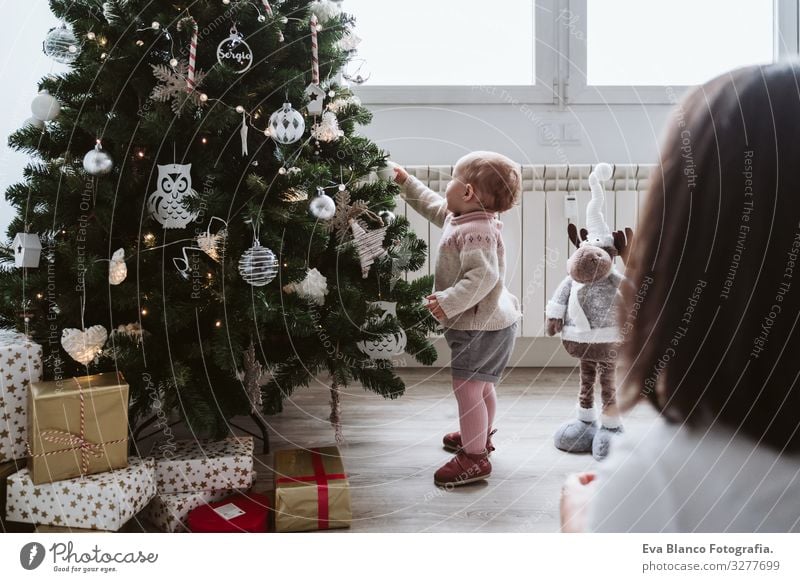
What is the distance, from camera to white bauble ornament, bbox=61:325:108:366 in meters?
1.09

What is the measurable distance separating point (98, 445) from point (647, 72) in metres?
1.71

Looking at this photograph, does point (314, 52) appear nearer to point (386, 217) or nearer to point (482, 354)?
point (386, 217)

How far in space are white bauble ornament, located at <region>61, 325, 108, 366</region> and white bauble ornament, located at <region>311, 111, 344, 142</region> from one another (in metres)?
0.51

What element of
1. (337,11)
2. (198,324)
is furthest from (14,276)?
(337,11)

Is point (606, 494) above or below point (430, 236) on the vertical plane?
below

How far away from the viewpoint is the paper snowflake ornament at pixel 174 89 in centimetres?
110

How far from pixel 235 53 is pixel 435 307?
0.60 m

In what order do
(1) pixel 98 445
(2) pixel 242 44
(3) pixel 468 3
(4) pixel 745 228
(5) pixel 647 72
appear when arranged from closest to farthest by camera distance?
(4) pixel 745 228, (1) pixel 98 445, (2) pixel 242 44, (3) pixel 468 3, (5) pixel 647 72

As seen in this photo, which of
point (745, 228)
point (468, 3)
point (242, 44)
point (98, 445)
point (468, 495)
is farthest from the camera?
point (468, 3)

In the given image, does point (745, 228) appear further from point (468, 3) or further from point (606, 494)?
point (468, 3)

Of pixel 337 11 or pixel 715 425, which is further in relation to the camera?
pixel 337 11

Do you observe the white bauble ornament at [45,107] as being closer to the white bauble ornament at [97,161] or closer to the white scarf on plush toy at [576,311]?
the white bauble ornament at [97,161]

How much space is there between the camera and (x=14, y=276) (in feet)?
3.70

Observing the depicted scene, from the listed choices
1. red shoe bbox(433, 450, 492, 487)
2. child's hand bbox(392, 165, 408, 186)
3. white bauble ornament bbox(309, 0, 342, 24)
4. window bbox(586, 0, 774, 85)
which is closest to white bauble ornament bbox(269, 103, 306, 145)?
white bauble ornament bbox(309, 0, 342, 24)
